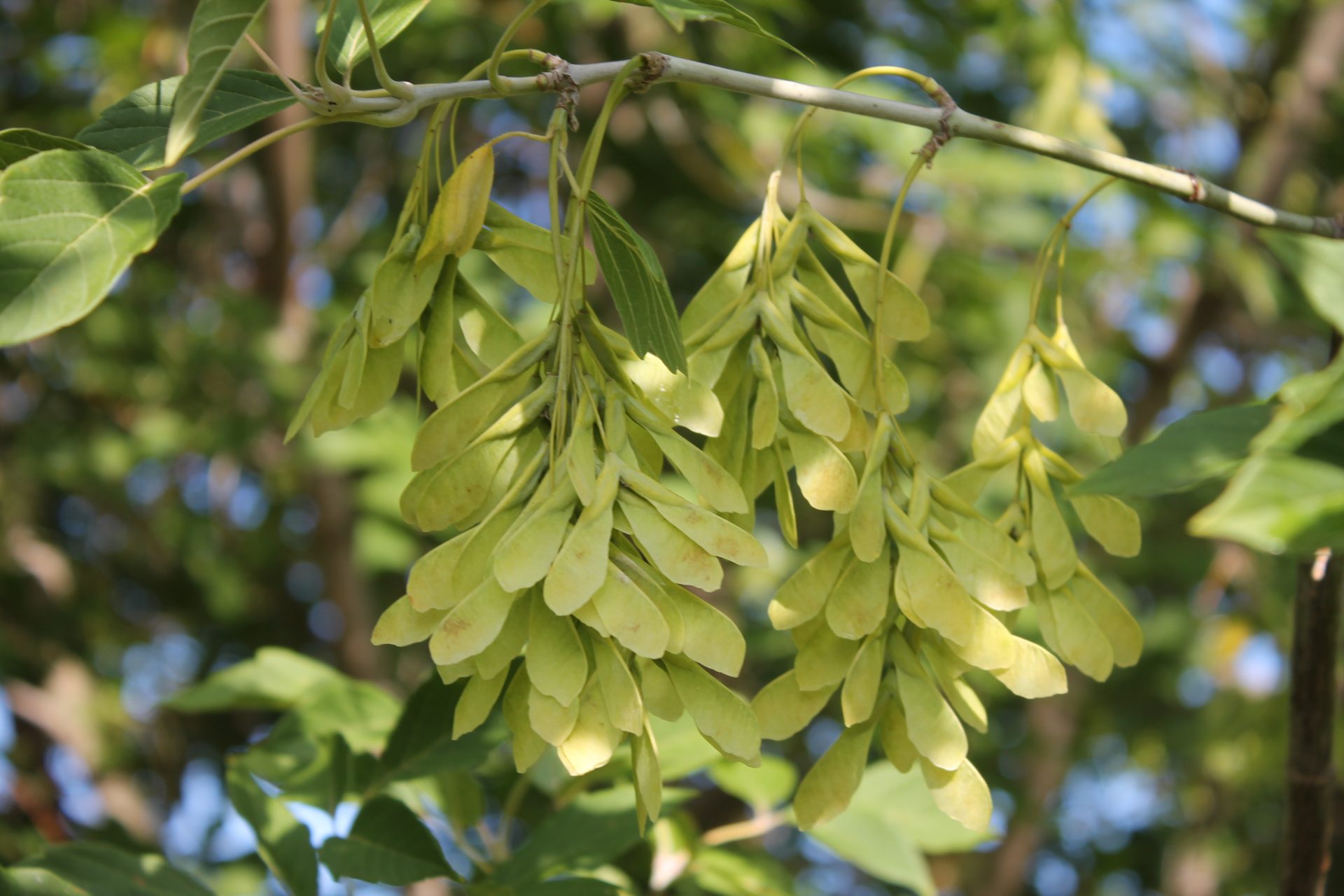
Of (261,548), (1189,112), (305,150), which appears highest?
(1189,112)

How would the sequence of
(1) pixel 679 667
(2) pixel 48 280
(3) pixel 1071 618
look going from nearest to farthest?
1. (2) pixel 48 280
2. (1) pixel 679 667
3. (3) pixel 1071 618

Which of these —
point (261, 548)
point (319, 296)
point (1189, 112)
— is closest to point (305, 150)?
point (319, 296)

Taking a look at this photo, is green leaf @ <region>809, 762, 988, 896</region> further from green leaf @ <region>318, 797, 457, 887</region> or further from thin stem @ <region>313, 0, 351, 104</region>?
thin stem @ <region>313, 0, 351, 104</region>

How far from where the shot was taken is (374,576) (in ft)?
11.1

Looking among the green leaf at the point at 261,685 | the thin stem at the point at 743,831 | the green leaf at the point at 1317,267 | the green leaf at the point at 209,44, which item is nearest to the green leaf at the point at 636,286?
the green leaf at the point at 209,44

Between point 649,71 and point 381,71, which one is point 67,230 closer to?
point 381,71

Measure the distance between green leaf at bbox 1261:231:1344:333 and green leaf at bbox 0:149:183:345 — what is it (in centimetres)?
80

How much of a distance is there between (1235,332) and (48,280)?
13.0ft

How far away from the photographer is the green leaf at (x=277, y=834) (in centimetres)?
116

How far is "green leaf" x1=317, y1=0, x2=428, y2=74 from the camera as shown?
89 centimetres

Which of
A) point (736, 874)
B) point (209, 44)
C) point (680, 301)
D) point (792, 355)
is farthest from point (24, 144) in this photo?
point (680, 301)

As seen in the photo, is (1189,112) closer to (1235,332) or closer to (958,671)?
(1235,332)

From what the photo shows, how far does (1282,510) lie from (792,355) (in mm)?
371

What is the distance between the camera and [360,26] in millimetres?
921
